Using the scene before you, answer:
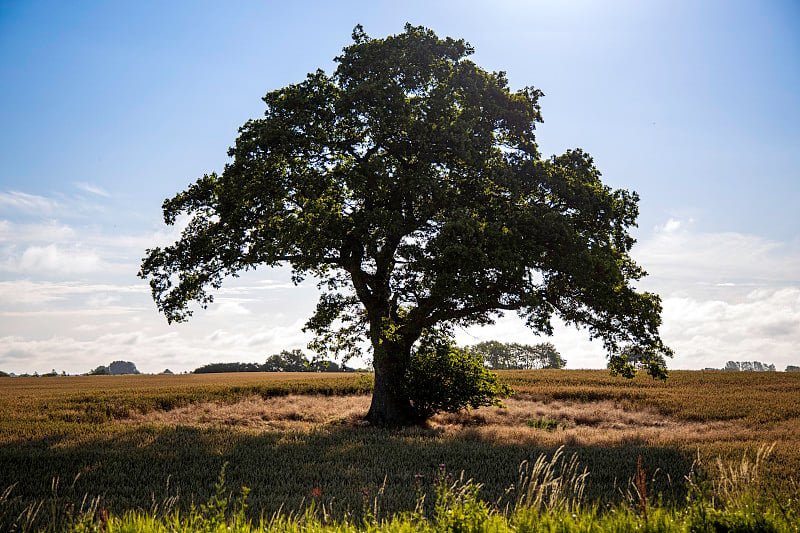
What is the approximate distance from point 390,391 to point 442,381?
7.65ft

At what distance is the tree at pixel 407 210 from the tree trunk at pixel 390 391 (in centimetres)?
6

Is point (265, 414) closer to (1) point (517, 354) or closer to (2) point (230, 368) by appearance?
(2) point (230, 368)

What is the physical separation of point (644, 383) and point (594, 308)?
865 inches

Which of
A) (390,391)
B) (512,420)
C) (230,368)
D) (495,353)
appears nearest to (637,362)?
(512,420)

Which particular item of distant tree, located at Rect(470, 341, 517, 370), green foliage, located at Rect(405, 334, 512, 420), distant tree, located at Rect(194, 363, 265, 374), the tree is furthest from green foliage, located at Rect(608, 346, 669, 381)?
distant tree, located at Rect(470, 341, 517, 370)

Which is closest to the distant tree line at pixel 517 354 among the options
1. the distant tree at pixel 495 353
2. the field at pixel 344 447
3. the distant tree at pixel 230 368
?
the distant tree at pixel 495 353

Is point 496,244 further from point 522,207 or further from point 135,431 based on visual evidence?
point 135,431

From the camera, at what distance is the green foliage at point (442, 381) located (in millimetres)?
23125

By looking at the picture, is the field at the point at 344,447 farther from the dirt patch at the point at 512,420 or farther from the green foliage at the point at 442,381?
the green foliage at the point at 442,381

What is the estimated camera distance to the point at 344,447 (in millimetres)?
15523

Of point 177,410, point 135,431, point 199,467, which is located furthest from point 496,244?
point 177,410

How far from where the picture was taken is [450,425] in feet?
77.1

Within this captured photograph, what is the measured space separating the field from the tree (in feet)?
15.3

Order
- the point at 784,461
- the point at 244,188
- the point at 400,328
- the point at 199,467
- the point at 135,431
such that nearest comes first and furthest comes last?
the point at 199,467, the point at 784,461, the point at 135,431, the point at 244,188, the point at 400,328
